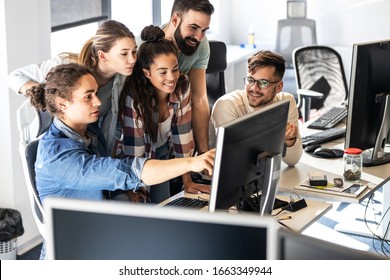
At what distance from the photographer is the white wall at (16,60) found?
3896 mm

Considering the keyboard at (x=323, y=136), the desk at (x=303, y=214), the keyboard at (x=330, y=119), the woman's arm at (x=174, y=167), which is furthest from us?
the keyboard at (x=330, y=119)

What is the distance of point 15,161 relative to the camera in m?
4.08

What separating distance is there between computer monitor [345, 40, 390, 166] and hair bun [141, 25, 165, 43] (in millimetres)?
817

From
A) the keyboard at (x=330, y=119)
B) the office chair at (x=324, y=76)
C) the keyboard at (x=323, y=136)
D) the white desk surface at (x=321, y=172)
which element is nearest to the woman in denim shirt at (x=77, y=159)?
the white desk surface at (x=321, y=172)

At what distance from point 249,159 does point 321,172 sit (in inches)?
38.1

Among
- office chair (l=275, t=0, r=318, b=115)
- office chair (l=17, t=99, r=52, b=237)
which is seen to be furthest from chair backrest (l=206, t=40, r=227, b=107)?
office chair (l=275, t=0, r=318, b=115)

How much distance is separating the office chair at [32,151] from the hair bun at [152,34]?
52cm

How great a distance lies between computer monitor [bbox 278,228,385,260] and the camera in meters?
1.31

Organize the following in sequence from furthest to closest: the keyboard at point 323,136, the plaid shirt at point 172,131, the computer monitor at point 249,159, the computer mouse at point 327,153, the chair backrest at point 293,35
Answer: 1. the chair backrest at point 293,35
2. the keyboard at point 323,136
3. the computer mouse at point 327,153
4. the plaid shirt at point 172,131
5. the computer monitor at point 249,159

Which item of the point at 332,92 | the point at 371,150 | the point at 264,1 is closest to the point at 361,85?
the point at 371,150

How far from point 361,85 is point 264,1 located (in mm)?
3669

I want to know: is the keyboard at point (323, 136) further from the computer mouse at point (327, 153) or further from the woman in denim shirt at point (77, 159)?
the woman in denim shirt at point (77, 159)

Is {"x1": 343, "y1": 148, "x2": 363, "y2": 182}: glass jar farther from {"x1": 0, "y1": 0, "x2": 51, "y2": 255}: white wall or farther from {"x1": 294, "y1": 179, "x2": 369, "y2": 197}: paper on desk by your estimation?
{"x1": 0, "y1": 0, "x2": 51, "y2": 255}: white wall
